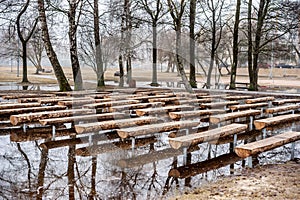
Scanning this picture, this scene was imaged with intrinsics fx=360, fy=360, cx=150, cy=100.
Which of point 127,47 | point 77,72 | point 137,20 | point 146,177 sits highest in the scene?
point 137,20

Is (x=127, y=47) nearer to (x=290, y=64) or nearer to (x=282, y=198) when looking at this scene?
(x=282, y=198)

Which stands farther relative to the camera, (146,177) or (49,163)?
(49,163)

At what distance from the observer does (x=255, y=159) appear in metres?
5.56

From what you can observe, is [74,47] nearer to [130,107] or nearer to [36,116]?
[130,107]

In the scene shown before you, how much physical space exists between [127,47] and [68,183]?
17393 mm

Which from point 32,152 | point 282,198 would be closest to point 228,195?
point 282,198

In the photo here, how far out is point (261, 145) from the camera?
4883mm

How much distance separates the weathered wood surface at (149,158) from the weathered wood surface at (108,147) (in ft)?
1.84

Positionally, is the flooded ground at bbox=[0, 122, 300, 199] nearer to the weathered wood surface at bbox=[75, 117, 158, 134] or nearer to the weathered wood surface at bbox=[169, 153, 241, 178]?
the weathered wood surface at bbox=[169, 153, 241, 178]

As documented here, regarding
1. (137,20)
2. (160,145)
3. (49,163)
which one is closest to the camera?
(49,163)

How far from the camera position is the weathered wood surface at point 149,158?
5.27 meters

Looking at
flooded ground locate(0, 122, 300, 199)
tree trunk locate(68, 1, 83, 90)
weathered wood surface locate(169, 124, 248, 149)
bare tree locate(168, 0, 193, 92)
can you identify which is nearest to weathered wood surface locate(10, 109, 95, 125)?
flooded ground locate(0, 122, 300, 199)

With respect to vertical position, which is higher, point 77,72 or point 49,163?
point 77,72

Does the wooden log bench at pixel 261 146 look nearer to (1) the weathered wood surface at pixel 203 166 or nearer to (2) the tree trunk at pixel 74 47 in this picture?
(1) the weathered wood surface at pixel 203 166
